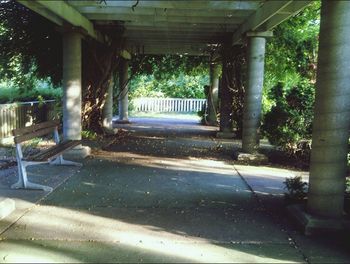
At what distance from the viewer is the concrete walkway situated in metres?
3.97

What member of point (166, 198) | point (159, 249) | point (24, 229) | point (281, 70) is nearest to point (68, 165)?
point (166, 198)

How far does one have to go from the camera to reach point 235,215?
5.22m

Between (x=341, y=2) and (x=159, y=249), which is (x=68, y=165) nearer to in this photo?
(x=159, y=249)

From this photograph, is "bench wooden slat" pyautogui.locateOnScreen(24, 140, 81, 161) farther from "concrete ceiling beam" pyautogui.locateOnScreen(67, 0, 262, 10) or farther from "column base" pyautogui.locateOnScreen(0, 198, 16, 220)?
Result: "concrete ceiling beam" pyautogui.locateOnScreen(67, 0, 262, 10)

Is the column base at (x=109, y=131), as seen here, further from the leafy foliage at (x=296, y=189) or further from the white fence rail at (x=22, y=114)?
the leafy foliage at (x=296, y=189)

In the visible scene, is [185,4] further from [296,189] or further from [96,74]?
[96,74]

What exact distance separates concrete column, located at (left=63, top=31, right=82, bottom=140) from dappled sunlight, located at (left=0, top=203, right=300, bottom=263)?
4540 millimetres

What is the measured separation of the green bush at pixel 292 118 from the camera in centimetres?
895

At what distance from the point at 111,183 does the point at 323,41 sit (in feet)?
13.1

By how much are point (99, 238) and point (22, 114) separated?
9836 millimetres

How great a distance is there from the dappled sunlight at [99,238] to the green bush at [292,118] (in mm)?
5254

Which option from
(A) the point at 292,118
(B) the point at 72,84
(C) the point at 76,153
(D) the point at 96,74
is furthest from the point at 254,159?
(D) the point at 96,74

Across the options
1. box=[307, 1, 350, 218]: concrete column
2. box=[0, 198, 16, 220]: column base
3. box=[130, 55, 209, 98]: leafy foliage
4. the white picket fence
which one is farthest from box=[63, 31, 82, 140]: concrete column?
the white picket fence

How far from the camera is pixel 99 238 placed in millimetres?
4332
